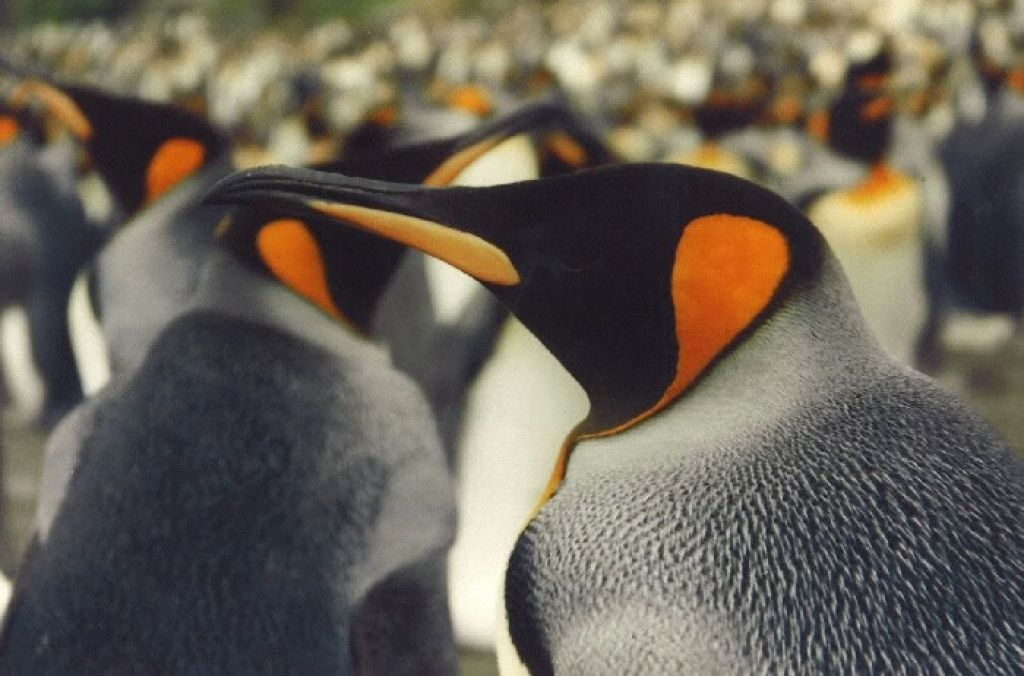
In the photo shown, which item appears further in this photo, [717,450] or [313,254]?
[313,254]

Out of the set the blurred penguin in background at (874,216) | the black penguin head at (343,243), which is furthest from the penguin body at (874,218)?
the black penguin head at (343,243)

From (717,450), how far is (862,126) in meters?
2.46

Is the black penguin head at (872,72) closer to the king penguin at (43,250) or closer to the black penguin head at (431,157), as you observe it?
the king penguin at (43,250)

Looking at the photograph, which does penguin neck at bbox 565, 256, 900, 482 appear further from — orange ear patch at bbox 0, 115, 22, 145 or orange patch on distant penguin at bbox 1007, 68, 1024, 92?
orange patch on distant penguin at bbox 1007, 68, 1024, 92

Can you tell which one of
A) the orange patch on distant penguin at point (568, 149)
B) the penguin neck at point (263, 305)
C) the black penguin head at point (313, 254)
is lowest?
the orange patch on distant penguin at point (568, 149)

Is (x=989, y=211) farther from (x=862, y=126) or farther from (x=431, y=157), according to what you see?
(x=431, y=157)

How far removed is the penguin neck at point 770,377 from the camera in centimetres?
76

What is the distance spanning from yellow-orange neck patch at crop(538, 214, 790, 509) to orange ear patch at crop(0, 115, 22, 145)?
2.81 meters

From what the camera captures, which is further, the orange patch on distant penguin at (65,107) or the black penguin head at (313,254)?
the orange patch on distant penguin at (65,107)

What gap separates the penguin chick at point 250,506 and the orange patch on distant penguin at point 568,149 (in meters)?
0.78

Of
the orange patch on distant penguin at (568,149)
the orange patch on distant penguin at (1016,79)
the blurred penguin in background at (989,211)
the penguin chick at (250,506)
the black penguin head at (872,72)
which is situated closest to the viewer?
the penguin chick at (250,506)

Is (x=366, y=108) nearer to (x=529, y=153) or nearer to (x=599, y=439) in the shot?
(x=529, y=153)

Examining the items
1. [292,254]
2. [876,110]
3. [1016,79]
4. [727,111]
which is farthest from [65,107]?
[1016,79]

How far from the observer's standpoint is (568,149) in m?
1.88
